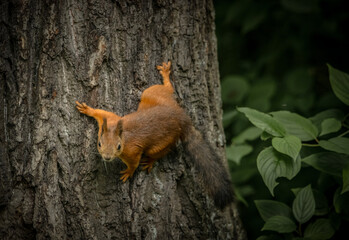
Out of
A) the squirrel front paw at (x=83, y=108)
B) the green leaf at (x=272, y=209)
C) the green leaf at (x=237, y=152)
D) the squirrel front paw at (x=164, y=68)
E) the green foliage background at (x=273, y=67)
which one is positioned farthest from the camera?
the green foliage background at (x=273, y=67)

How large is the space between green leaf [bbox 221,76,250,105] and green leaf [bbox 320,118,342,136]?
106 centimetres

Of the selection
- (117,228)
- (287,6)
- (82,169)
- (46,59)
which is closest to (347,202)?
(117,228)

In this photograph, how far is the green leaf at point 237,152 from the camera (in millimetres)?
2107

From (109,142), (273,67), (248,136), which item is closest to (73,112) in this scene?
(109,142)

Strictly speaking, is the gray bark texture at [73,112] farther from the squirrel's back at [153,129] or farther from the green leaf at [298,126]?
the green leaf at [298,126]

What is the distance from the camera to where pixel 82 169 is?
1.62 metres

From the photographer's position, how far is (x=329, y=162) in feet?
5.74

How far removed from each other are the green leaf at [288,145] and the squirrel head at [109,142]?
82cm

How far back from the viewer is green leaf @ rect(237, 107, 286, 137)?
1.69 metres

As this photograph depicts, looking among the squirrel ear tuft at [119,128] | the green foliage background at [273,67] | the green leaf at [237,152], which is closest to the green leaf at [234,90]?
the green foliage background at [273,67]

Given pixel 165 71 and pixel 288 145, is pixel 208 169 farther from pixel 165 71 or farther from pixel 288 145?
pixel 165 71

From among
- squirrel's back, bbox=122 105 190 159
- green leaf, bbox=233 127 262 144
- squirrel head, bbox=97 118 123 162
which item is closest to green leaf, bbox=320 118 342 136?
green leaf, bbox=233 127 262 144

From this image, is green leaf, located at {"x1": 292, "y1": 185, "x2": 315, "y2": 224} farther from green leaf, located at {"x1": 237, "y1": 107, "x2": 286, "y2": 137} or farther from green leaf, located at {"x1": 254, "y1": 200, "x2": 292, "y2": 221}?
green leaf, located at {"x1": 237, "y1": 107, "x2": 286, "y2": 137}

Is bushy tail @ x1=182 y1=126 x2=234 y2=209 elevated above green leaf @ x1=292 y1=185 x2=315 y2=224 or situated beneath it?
elevated above
